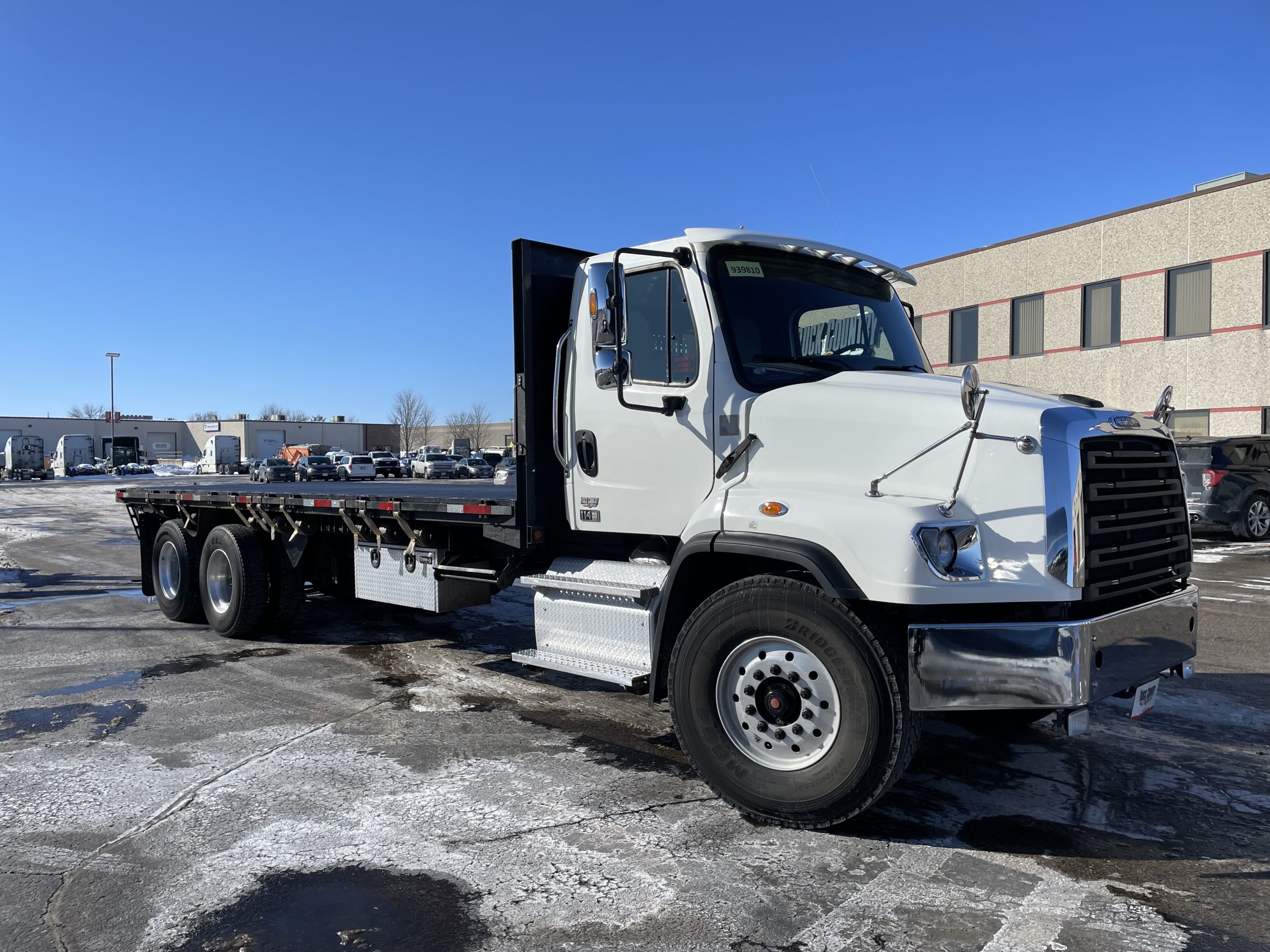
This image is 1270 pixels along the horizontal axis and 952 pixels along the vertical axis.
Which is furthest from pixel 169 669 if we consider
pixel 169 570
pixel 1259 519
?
pixel 1259 519

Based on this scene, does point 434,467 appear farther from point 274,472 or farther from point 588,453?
point 588,453

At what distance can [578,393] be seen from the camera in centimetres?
534

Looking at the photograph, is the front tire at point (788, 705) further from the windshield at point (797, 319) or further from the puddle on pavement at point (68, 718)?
the puddle on pavement at point (68, 718)

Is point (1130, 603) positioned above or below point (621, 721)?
above

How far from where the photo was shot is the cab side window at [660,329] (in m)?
4.77

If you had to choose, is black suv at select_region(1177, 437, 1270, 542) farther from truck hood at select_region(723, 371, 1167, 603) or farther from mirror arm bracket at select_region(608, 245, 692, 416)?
mirror arm bracket at select_region(608, 245, 692, 416)

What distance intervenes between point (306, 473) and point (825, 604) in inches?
1909

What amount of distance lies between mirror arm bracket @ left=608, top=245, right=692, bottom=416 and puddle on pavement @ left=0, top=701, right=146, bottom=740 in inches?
152

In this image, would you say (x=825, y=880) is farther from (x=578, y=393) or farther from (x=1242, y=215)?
(x=1242, y=215)

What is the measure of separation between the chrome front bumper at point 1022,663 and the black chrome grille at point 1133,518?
0.69 ft

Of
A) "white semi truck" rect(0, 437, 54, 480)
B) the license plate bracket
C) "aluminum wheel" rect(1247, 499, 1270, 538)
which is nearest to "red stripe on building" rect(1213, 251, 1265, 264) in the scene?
"aluminum wheel" rect(1247, 499, 1270, 538)

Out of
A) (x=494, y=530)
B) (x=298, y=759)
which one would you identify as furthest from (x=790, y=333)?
(x=298, y=759)

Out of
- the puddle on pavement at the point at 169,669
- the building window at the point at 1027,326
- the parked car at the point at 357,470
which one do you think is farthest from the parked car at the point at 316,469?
the puddle on pavement at the point at 169,669

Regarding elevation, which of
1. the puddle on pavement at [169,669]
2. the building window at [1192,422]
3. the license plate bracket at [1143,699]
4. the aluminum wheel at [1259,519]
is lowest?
the puddle on pavement at [169,669]
